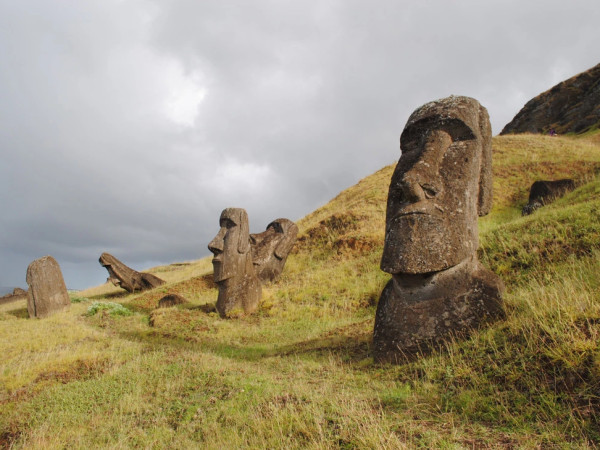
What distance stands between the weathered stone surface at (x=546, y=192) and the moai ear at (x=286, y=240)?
11216mm

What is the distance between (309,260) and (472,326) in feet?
48.9

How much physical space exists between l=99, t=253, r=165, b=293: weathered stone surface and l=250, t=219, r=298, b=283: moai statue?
6.96 metres

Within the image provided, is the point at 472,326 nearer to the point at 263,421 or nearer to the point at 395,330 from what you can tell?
the point at 395,330

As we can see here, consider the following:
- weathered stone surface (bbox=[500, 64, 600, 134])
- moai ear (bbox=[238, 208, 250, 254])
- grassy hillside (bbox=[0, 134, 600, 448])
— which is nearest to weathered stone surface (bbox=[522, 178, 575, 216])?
grassy hillside (bbox=[0, 134, 600, 448])

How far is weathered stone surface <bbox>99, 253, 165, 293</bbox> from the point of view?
20.4 metres

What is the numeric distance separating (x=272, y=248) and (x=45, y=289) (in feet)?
31.5

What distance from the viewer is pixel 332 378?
190 inches

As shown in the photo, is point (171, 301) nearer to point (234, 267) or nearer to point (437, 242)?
point (234, 267)

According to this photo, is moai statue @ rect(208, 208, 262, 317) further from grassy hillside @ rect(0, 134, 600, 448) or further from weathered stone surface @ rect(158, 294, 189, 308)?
weathered stone surface @ rect(158, 294, 189, 308)

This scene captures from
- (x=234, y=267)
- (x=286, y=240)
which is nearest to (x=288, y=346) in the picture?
(x=234, y=267)

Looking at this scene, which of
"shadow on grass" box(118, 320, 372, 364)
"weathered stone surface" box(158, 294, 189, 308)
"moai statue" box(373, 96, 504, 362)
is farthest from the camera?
"weathered stone surface" box(158, 294, 189, 308)

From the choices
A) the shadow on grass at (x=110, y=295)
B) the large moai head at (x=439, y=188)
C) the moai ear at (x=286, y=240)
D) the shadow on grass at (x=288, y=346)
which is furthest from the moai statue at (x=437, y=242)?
the shadow on grass at (x=110, y=295)

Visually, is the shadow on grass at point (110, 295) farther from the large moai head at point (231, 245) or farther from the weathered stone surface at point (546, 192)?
the weathered stone surface at point (546, 192)

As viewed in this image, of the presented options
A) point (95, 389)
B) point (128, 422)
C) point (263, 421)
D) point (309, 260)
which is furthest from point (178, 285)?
point (263, 421)
